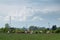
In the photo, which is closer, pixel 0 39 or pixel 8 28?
pixel 0 39

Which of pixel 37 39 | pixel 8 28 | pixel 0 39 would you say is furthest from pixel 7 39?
pixel 8 28

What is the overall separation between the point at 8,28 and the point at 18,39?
26644 mm

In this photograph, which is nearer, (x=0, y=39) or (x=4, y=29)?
(x=0, y=39)

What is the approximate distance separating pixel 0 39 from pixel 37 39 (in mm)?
4763

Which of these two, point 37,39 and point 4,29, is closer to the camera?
point 37,39

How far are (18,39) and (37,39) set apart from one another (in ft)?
8.12

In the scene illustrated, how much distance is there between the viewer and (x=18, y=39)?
21.0 m

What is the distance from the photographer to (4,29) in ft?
155

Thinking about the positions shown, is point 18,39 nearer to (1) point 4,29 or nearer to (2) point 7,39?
(2) point 7,39

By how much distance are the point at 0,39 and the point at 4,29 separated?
26.8m

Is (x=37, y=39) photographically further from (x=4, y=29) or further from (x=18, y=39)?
(x=4, y=29)

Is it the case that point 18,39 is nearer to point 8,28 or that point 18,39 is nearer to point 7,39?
point 7,39

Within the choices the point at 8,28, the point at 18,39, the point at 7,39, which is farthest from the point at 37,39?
the point at 8,28

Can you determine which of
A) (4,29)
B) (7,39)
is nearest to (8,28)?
(4,29)
